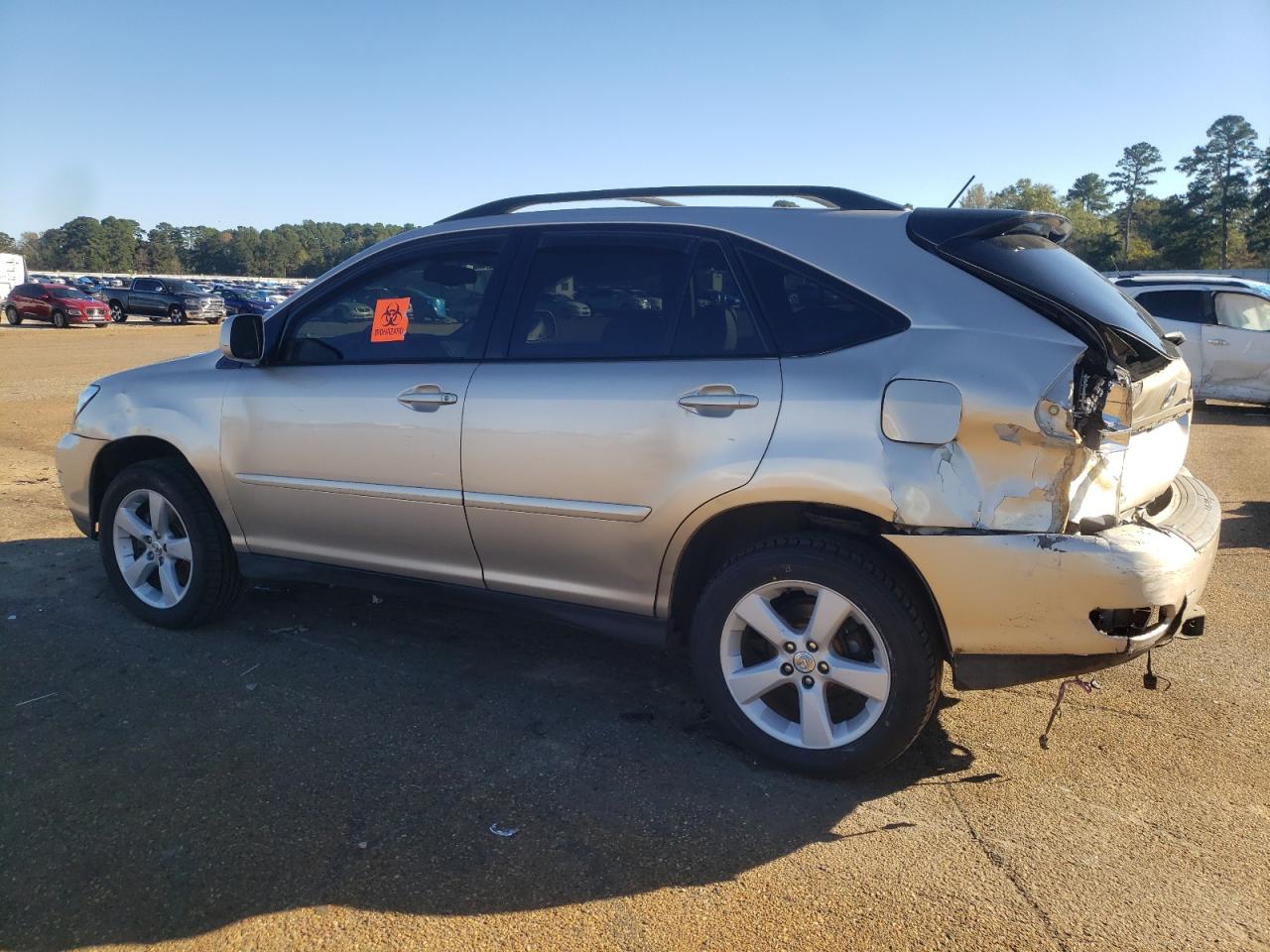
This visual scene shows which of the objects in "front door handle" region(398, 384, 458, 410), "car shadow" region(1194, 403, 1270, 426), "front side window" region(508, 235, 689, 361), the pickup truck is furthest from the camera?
the pickup truck

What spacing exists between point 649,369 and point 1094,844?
6.64 ft

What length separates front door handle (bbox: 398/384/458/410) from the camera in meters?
3.54

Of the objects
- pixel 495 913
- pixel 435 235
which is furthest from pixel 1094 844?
pixel 435 235

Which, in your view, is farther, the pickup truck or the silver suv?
the pickup truck

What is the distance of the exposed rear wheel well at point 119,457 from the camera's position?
4383 mm

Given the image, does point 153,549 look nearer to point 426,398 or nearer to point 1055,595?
point 426,398

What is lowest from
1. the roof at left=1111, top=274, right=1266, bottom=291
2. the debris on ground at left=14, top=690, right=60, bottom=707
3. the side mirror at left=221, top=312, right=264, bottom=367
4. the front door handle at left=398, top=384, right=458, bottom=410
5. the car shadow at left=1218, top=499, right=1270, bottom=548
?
the debris on ground at left=14, top=690, right=60, bottom=707

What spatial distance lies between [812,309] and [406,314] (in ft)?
5.70

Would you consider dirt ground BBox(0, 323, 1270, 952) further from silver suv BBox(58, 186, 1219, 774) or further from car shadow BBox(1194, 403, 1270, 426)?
car shadow BBox(1194, 403, 1270, 426)

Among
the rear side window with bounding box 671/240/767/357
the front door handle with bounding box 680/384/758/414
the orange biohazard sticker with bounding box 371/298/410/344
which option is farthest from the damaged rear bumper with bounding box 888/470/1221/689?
the orange biohazard sticker with bounding box 371/298/410/344

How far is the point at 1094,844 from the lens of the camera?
2693 millimetres

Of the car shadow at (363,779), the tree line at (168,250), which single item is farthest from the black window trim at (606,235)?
the tree line at (168,250)

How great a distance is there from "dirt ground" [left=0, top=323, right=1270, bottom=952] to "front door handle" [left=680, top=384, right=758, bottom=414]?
1.22 meters

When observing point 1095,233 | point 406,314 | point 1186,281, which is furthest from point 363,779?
point 1095,233
